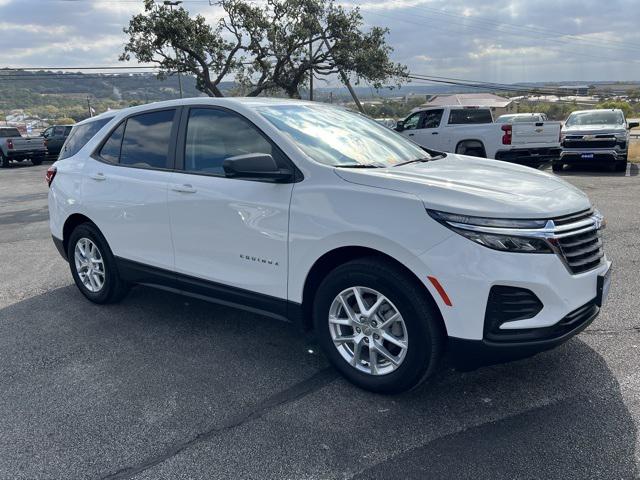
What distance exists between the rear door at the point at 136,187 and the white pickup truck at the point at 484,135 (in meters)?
11.7

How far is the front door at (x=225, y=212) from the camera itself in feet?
11.9

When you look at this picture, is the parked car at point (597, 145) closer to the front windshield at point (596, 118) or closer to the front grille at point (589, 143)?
the front grille at point (589, 143)

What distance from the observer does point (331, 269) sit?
3.54m

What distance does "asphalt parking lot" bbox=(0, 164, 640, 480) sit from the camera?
2.78 meters

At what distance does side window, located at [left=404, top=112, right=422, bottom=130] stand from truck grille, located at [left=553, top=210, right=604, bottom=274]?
1339 centimetres

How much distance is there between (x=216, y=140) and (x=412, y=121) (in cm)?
1313

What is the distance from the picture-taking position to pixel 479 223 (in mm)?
2928

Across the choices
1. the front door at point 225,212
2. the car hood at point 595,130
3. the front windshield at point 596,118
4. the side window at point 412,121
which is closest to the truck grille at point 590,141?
the car hood at point 595,130

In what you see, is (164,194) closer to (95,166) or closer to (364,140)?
(95,166)

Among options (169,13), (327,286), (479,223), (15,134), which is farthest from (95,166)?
(15,134)

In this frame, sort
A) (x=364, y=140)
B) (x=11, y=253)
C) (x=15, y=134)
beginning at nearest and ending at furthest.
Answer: (x=364, y=140)
(x=11, y=253)
(x=15, y=134)

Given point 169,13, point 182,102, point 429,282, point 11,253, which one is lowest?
point 11,253

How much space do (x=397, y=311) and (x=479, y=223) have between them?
690 mm

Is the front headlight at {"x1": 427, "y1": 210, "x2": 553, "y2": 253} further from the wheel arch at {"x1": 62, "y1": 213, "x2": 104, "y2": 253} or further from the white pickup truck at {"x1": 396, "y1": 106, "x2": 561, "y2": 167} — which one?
the white pickup truck at {"x1": 396, "y1": 106, "x2": 561, "y2": 167}
